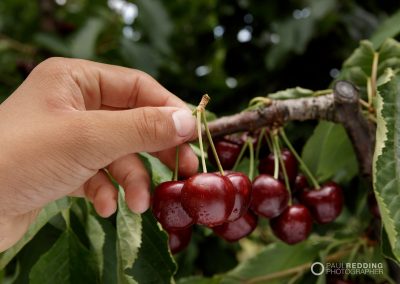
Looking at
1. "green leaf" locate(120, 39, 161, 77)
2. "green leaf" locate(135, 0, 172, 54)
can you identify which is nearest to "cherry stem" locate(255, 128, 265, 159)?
"green leaf" locate(120, 39, 161, 77)

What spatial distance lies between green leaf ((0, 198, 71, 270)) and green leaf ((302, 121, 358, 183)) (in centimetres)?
60

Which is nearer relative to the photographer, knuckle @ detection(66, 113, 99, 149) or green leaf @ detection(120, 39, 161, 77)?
knuckle @ detection(66, 113, 99, 149)

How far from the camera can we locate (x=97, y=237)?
1034 mm

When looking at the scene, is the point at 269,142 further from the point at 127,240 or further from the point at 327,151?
the point at 127,240

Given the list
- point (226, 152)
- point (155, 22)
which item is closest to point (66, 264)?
point (226, 152)

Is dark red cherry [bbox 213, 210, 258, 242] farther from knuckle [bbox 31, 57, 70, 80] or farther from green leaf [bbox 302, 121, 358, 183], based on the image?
knuckle [bbox 31, 57, 70, 80]

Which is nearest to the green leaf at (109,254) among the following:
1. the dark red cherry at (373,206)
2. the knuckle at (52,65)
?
the knuckle at (52,65)

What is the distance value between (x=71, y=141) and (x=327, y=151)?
25.6 inches

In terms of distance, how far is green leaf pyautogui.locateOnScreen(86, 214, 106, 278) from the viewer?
1028 millimetres

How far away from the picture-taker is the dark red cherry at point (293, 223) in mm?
1072

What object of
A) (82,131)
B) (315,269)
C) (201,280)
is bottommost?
(201,280)

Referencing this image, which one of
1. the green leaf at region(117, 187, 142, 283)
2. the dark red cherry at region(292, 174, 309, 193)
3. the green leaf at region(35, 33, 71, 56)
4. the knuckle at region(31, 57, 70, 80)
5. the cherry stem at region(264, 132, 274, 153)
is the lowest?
the green leaf at region(35, 33, 71, 56)

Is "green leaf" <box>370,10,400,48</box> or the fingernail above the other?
"green leaf" <box>370,10,400,48</box>

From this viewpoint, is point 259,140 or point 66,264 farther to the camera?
point 259,140
